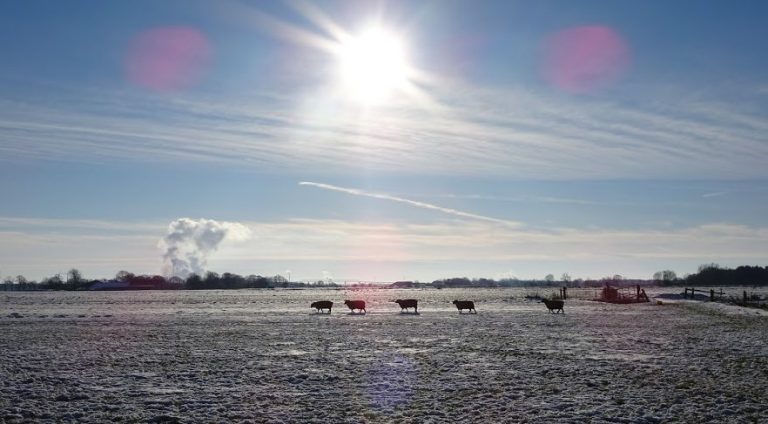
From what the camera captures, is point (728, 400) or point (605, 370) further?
point (605, 370)

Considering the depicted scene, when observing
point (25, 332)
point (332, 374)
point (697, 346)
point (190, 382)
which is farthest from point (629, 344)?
point (25, 332)

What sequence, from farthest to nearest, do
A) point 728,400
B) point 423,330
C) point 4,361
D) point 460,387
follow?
point 423,330 < point 4,361 < point 460,387 < point 728,400

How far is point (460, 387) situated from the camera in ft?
53.1

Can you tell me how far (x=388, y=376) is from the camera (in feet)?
58.7

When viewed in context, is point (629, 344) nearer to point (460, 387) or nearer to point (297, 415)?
point (460, 387)

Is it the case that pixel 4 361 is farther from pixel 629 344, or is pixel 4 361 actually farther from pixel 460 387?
pixel 629 344

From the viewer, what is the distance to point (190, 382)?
17.2 meters

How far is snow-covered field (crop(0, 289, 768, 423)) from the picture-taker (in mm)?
13352

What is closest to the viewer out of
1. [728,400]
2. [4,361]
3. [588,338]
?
[728,400]

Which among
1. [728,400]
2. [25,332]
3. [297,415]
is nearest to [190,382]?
[297,415]

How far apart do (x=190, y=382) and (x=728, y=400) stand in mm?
12486

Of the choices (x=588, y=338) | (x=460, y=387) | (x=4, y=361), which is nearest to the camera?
(x=460, y=387)

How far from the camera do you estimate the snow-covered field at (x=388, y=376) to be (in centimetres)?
1335

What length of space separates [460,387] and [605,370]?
5.10 meters
